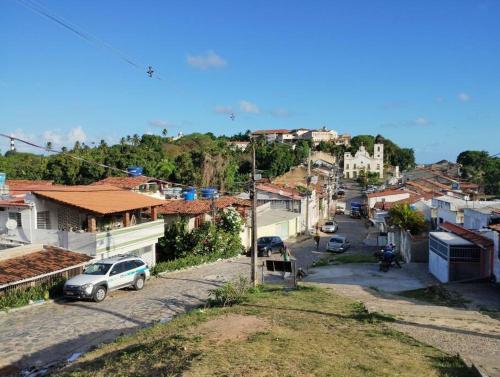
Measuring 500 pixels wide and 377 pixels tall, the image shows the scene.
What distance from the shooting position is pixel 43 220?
26125mm

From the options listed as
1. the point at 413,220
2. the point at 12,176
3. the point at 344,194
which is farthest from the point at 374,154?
the point at 413,220

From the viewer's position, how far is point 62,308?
19172mm

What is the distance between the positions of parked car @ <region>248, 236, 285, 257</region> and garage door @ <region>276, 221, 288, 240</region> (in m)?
10.1

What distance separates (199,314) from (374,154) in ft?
462

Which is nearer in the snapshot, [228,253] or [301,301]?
[301,301]

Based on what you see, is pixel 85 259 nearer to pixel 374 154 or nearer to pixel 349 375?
pixel 349 375

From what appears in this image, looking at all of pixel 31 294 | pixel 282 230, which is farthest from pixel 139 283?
pixel 282 230

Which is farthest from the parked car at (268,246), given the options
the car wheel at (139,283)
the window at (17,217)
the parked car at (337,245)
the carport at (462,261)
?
the window at (17,217)

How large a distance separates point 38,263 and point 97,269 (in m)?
2.56

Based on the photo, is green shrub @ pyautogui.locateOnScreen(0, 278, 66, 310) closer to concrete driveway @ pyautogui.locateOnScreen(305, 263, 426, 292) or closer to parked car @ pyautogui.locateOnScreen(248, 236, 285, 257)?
concrete driveway @ pyautogui.locateOnScreen(305, 263, 426, 292)

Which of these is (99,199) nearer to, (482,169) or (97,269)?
(97,269)

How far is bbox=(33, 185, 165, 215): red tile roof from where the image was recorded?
82.2 feet

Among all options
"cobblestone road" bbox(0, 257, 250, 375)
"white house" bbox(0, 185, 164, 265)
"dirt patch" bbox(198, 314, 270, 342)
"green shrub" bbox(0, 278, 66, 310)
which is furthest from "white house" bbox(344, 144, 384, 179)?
"dirt patch" bbox(198, 314, 270, 342)

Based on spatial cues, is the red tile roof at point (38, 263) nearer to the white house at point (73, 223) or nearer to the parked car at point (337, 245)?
the white house at point (73, 223)
